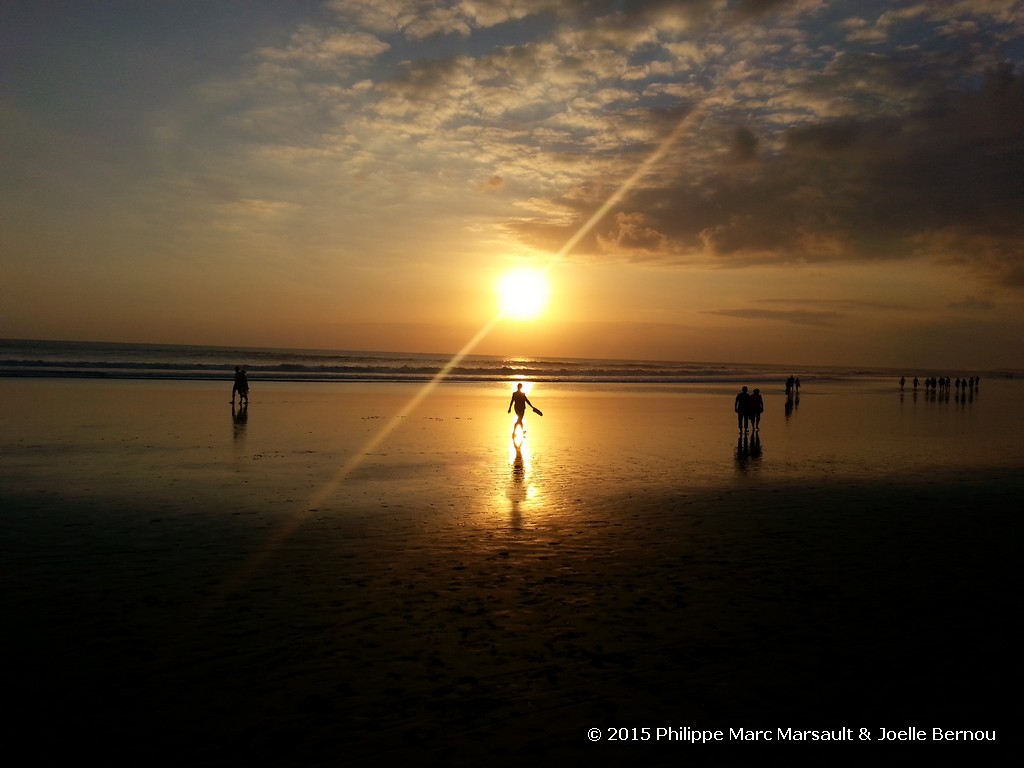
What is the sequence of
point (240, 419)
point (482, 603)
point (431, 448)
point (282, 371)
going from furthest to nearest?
point (282, 371) → point (240, 419) → point (431, 448) → point (482, 603)

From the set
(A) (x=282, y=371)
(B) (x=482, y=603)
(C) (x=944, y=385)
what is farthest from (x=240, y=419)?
(C) (x=944, y=385)

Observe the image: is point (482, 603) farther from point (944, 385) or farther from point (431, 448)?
point (944, 385)

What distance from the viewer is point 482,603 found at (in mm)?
8898

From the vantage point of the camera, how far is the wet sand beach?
6.12 meters

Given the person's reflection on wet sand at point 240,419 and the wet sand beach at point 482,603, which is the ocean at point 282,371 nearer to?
the person's reflection on wet sand at point 240,419

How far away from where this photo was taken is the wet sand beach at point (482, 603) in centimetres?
612

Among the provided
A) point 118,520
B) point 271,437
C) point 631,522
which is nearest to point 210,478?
point 118,520

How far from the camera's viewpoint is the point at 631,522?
13492 millimetres

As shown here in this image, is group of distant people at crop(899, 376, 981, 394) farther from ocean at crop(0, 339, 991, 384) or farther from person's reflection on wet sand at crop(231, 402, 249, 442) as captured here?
person's reflection on wet sand at crop(231, 402, 249, 442)

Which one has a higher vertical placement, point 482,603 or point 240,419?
point 240,419

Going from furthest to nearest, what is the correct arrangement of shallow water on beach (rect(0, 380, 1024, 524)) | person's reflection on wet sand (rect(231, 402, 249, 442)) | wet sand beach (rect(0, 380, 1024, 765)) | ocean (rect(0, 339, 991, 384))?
ocean (rect(0, 339, 991, 384)), person's reflection on wet sand (rect(231, 402, 249, 442)), shallow water on beach (rect(0, 380, 1024, 524)), wet sand beach (rect(0, 380, 1024, 765))

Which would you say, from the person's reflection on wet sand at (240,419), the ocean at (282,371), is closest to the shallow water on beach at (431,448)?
the person's reflection on wet sand at (240,419)

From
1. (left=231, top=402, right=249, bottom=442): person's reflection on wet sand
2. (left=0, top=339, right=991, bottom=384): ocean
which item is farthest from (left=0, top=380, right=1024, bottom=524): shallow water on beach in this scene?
(left=0, top=339, right=991, bottom=384): ocean

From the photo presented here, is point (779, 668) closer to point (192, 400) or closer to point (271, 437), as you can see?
point (271, 437)
